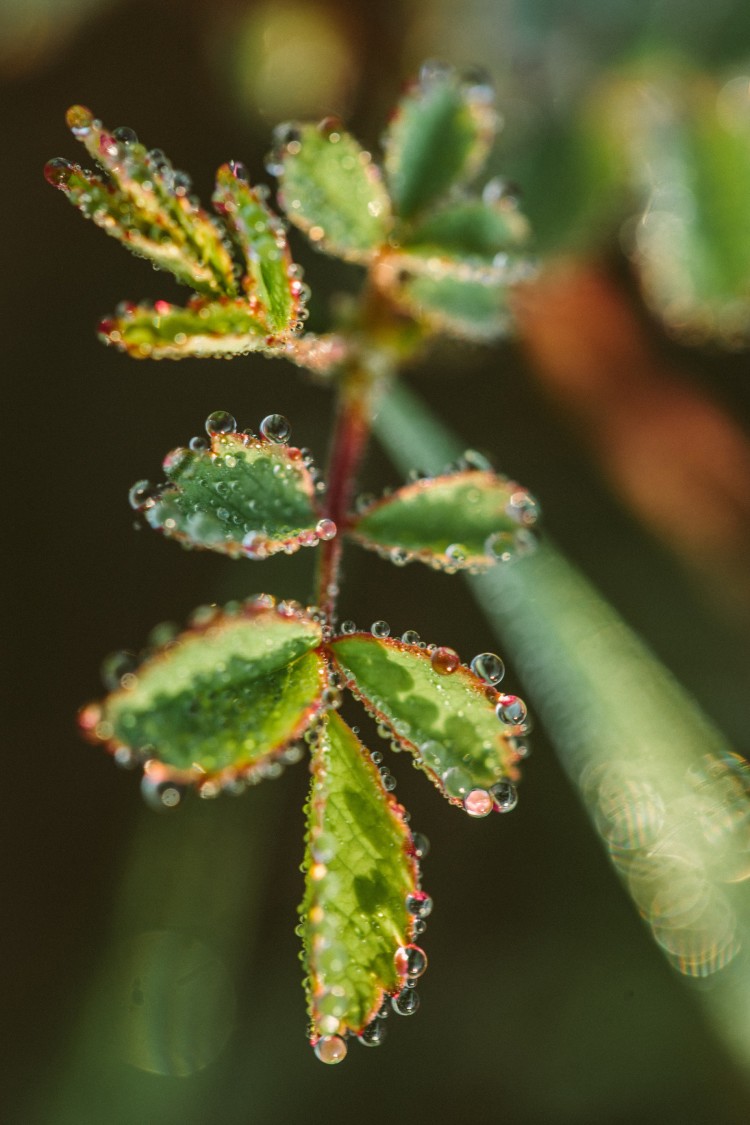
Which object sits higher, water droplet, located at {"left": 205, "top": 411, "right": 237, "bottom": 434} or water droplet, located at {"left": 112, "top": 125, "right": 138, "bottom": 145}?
water droplet, located at {"left": 112, "top": 125, "right": 138, "bottom": 145}

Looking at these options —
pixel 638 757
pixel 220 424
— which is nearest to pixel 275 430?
pixel 220 424

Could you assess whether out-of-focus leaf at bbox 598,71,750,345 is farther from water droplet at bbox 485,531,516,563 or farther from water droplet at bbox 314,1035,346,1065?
water droplet at bbox 314,1035,346,1065

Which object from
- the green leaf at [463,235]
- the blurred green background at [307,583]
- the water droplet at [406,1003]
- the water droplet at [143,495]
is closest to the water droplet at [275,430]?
the water droplet at [143,495]

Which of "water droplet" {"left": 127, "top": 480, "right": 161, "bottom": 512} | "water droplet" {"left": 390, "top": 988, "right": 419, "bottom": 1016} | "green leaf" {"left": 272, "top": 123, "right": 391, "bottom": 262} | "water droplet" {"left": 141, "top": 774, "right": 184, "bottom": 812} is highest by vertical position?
"green leaf" {"left": 272, "top": 123, "right": 391, "bottom": 262}

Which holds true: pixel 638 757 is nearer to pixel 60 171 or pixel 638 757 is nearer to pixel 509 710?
pixel 509 710

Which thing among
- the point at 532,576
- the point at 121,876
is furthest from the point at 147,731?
the point at 121,876

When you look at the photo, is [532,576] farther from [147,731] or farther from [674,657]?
[147,731]

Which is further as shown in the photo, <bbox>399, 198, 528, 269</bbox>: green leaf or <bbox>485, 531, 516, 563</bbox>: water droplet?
<bbox>399, 198, 528, 269</bbox>: green leaf

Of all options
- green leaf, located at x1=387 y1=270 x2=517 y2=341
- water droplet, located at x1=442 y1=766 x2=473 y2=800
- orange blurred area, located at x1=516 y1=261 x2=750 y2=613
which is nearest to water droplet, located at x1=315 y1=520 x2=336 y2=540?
water droplet, located at x1=442 y1=766 x2=473 y2=800
